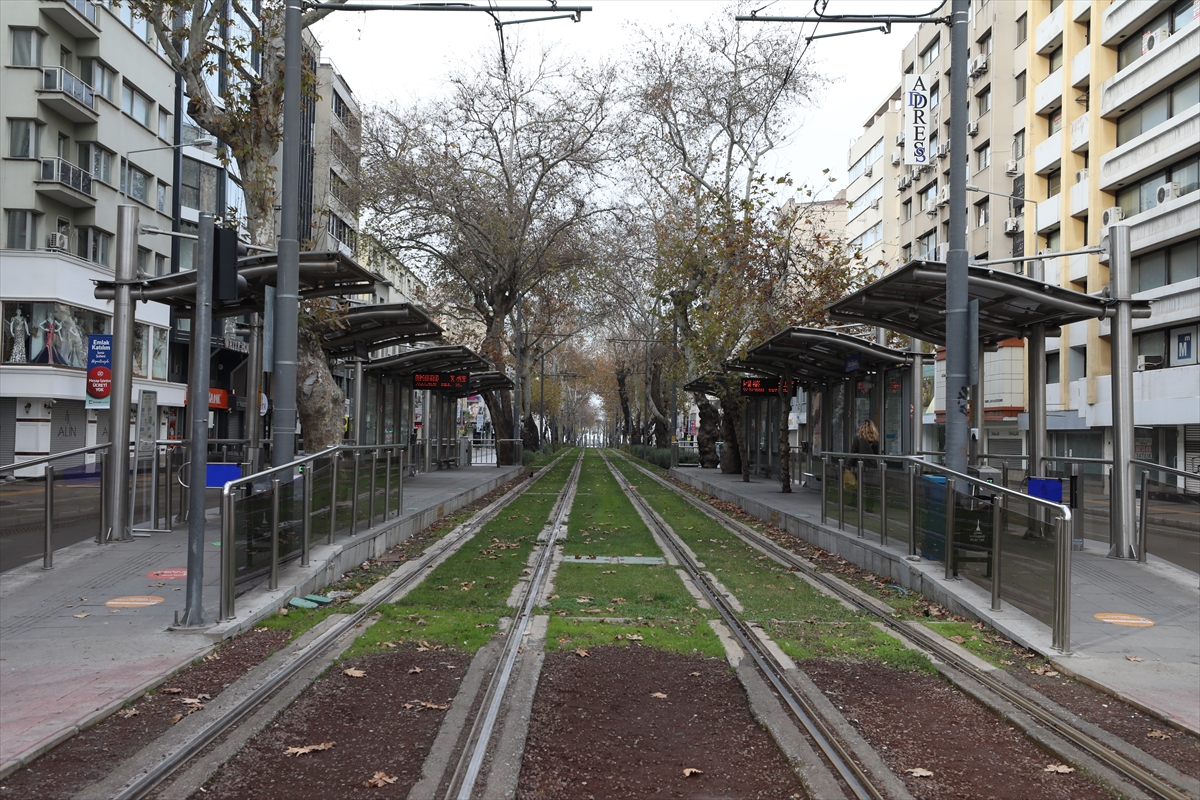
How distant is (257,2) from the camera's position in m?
19.1

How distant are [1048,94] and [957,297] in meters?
32.2

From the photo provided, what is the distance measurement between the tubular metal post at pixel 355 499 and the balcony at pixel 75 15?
91.9 feet

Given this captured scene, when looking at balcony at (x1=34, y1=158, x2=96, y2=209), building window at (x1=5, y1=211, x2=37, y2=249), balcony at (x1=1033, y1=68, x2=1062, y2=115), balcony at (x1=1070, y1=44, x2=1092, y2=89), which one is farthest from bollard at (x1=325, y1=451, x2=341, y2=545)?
balcony at (x1=1033, y1=68, x2=1062, y2=115)

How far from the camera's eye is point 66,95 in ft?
111

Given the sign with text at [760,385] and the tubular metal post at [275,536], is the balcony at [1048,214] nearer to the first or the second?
the sign with text at [760,385]

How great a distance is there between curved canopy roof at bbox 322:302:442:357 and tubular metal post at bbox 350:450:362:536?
4772mm

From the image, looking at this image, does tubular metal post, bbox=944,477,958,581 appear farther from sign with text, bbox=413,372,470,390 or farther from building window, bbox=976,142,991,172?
building window, bbox=976,142,991,172

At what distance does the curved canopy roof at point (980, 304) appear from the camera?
1258cm

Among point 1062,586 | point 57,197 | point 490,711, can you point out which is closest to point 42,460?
point 490,711

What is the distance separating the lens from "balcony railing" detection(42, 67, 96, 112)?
3403 centimetres

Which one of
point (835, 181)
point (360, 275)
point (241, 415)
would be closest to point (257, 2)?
point (360, 275)

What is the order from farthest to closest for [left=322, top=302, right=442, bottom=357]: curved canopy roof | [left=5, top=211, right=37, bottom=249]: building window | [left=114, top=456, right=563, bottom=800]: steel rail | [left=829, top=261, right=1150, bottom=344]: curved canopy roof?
[left=5, top=211, right=37, bottom=249]: building window → [left=322, top=302, right=442, bottom=357]: curved canopy roof → [left=829, top=261, right=1150, bottom=344]: curved canopy roof → [left=114, top=456, right=563, bottom=800]: steel rail

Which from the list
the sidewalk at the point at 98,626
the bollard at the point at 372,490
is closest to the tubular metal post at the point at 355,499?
the sidewalk at the point at 98,626

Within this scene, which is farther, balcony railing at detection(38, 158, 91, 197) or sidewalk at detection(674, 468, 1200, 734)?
balcony railing at detection(38, 158, 91, 197)
